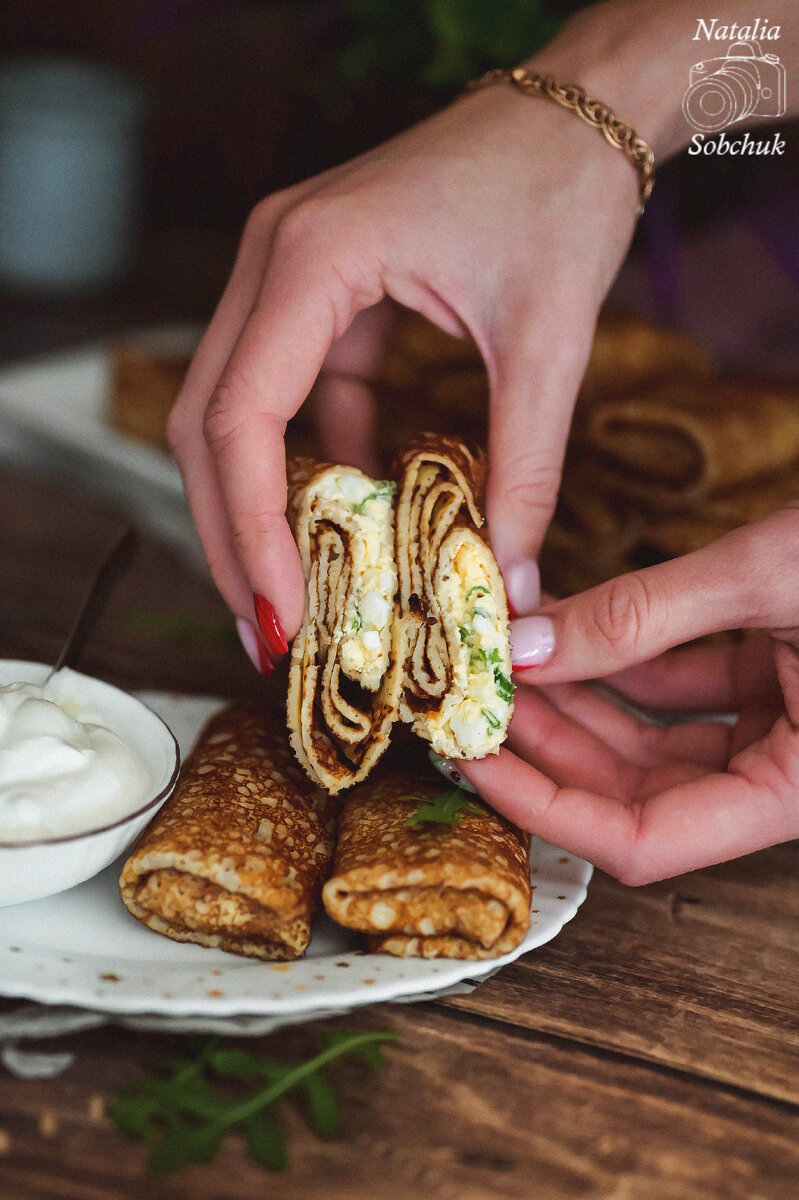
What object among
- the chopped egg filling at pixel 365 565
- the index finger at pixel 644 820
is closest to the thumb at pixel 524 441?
the chopped egg filling at pixel 365 565

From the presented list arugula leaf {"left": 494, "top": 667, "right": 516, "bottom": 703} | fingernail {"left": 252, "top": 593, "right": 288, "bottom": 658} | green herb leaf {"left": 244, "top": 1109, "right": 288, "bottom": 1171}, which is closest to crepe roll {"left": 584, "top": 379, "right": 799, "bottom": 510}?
arugula leaf {"left": 494, "top": 667, "right": 516, "bottom": 703}

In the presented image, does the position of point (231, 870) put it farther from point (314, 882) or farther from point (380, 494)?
point (380, 494)

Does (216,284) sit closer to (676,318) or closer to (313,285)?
(676,318)

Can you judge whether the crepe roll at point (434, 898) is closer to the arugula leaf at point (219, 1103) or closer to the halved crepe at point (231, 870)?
the halved crepe at point (231, 870)

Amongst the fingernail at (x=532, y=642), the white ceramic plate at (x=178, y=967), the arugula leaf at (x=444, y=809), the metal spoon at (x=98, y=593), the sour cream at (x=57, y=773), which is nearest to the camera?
the white ceramic plate at (x=178, y=967)

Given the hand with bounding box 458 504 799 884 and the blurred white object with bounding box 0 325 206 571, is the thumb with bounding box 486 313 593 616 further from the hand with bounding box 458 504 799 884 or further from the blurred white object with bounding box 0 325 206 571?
the blurred white object with bounding box 0 325 206 571

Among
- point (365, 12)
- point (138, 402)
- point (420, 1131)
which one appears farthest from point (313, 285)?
point (365, 12)
